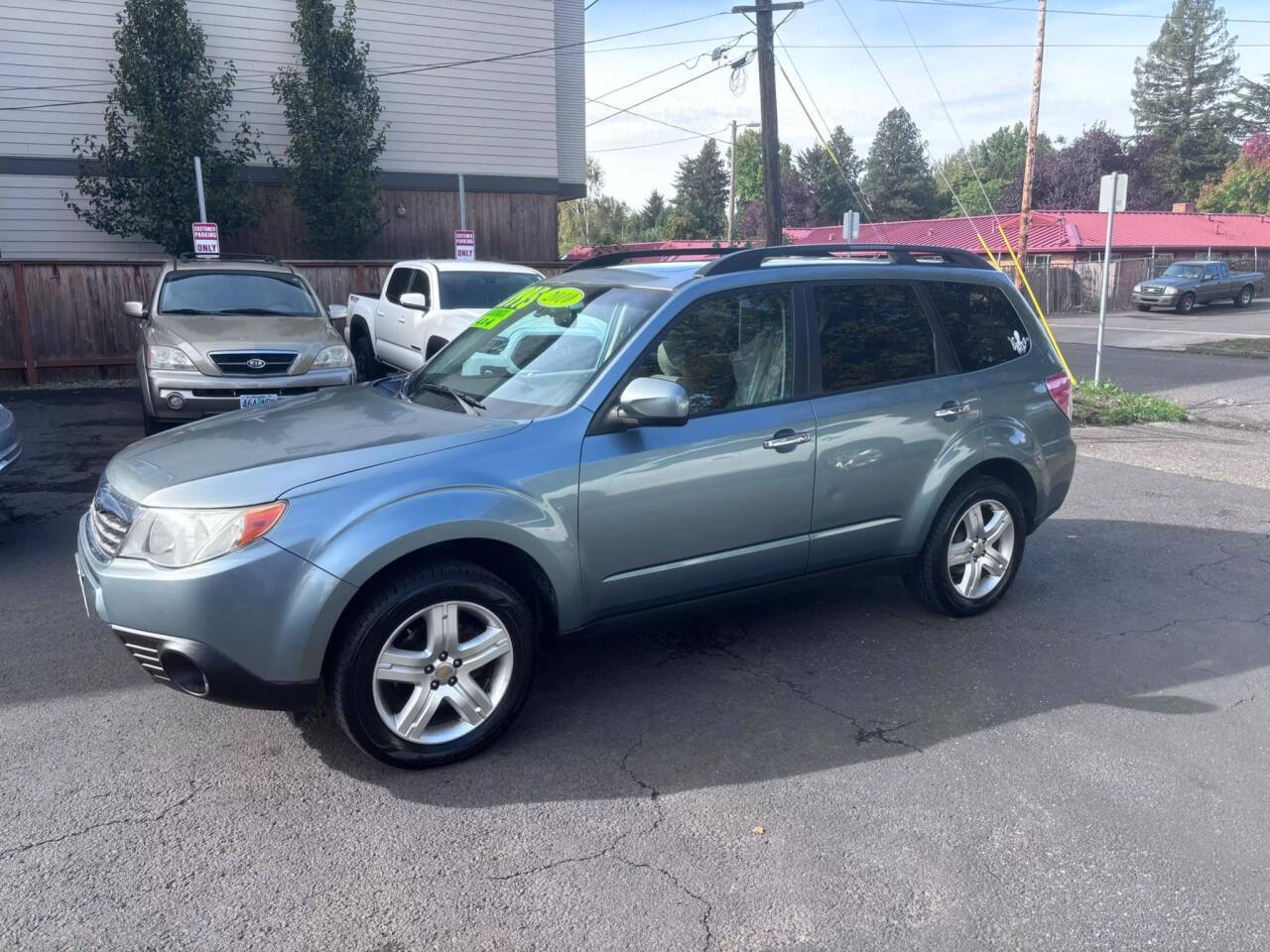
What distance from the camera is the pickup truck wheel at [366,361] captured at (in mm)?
13688

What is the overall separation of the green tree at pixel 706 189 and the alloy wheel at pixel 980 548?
8040 centimetres

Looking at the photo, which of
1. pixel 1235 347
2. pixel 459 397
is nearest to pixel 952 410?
pixel 459 397

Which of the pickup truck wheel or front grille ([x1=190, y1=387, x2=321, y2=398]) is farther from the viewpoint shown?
the pickup truck wheel

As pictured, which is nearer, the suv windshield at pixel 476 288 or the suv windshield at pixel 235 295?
the suv windshield at pixel 235 295

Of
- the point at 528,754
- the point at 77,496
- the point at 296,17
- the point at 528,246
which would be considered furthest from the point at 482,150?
the point at 528,754

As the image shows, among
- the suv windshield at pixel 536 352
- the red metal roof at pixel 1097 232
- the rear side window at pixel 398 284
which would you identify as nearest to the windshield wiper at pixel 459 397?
the suv windshield at pixel 536 352

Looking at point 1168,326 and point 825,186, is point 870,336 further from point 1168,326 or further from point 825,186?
point 825,186

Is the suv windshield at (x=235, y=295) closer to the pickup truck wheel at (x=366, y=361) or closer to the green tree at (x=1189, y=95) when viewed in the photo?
the pickup truck wheel at (x=366, y=361)

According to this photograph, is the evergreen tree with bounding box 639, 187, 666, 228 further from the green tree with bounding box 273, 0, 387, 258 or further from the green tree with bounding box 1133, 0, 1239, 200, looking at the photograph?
the green tree with bounding box 273, 0, 387, 258

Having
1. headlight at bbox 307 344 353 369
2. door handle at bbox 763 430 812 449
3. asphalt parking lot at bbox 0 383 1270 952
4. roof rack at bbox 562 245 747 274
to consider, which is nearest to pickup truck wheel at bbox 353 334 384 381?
headlight at bbox 307 344 353 369

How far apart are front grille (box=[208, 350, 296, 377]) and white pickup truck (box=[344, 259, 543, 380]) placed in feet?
7.45

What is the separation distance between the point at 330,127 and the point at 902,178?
67914mm

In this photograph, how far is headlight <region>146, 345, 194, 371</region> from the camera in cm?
847

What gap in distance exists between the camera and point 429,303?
37.7ft
